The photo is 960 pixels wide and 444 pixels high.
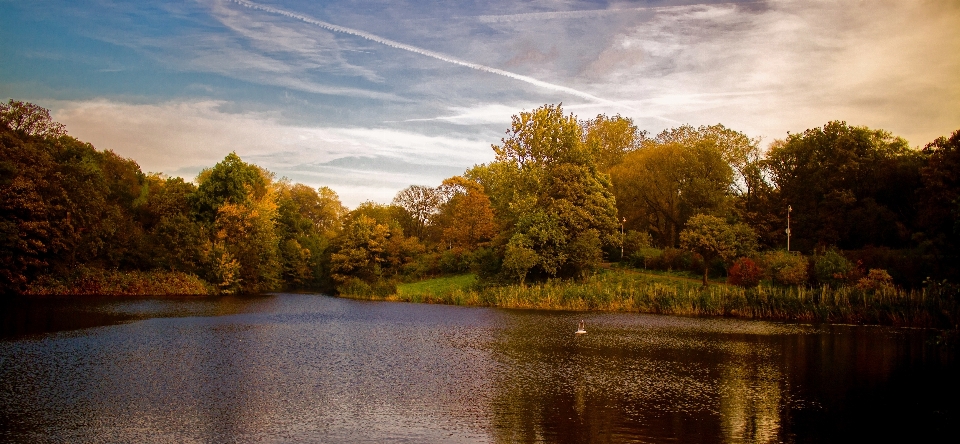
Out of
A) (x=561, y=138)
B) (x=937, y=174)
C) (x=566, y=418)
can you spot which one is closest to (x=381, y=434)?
(x=566, y=418)

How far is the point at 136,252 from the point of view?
196 feet

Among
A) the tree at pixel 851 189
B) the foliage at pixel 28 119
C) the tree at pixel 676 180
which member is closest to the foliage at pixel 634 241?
the tree at pixel 676 180

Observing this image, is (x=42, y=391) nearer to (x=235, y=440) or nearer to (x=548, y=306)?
(x=235, y=440)

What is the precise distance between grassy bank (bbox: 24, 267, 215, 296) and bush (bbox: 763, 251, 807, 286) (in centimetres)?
5025

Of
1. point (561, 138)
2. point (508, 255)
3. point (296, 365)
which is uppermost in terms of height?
point (561, 138)

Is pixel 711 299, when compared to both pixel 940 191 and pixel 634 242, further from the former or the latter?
pixel 634 242

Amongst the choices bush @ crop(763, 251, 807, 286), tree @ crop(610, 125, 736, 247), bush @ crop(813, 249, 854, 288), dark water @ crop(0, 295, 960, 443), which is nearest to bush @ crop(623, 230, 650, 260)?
tree @ crop(610, 125, 736, 247)

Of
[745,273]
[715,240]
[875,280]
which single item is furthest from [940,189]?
[715,240]

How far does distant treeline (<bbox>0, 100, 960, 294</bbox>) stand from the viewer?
46031mm

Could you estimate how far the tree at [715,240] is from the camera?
48031 mm

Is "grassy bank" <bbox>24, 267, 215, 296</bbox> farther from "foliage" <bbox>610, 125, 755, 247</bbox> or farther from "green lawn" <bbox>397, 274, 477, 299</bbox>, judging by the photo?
"foliage" <bbox>610, 125, 755, 247</bbox>

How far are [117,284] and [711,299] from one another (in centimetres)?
4994

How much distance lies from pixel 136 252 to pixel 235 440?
54.5 metres

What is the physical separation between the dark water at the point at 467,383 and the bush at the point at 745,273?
36.6ft
